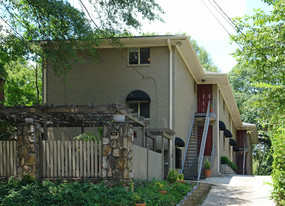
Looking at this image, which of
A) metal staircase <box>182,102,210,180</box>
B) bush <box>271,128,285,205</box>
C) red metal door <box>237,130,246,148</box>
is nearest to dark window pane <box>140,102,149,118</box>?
metal staircase <box>182,102,210,180</box>

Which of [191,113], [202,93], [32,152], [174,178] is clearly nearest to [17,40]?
[32,152]

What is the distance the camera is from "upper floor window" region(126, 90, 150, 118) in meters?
18.1

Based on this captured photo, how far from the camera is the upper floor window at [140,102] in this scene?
18141mm

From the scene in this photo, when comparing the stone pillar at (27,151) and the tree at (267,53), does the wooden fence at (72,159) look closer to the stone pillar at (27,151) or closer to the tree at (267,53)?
the stone pillar at (27,151)

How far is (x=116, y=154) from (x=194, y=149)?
12816 millimetres

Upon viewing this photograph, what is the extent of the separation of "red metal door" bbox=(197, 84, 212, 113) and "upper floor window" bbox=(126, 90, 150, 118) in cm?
845

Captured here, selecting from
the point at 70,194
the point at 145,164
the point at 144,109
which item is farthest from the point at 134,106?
the point at 70,194

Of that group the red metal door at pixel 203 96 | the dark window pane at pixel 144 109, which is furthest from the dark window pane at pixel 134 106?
the red metal door at pixel 203 96

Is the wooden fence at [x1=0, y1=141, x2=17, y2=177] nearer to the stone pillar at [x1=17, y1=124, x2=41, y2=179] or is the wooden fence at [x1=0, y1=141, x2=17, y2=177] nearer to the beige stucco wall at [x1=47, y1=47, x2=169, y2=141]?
the stone pillar at [x1=17, y1=124, x2=41, y2=179]

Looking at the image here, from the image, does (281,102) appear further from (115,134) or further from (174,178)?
(115,134)

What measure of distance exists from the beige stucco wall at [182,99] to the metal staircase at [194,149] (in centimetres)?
71

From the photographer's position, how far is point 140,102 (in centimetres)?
1867

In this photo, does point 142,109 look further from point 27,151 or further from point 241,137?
point 241,137

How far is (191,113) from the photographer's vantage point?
944 inches
